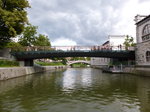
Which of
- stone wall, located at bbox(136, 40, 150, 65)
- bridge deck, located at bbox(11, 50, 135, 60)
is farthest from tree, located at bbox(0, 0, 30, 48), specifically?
stone wall, located at bbox(136, 40, 150, 65)

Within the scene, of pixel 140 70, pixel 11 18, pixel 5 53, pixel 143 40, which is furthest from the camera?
pixel 5 53

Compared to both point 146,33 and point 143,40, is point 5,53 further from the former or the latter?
point 146,33

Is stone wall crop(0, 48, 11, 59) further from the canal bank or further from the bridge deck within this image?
the canal bank

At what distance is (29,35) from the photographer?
55406 millimetres

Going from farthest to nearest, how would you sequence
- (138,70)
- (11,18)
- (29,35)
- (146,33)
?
1. (29,35)
2. (138,70)
3. (146,33)
4. (11,18)

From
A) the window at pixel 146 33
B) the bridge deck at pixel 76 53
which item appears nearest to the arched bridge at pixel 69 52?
the bridge deck at pixel 76 53

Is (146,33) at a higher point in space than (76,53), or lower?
higher

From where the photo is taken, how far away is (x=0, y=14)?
3050 cm

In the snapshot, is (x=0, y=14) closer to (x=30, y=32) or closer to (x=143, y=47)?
(x=30, y=32)

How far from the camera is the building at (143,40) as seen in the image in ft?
114

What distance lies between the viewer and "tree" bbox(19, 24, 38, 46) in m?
55.1

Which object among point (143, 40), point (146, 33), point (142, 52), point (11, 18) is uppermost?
point (11, 18)

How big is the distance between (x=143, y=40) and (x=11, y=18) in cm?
2822

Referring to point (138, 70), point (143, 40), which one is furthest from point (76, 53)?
point (143, 40)
